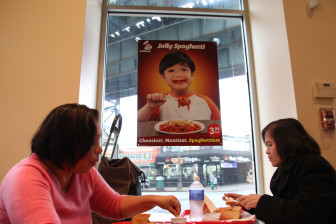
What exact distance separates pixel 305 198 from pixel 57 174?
4.15ft

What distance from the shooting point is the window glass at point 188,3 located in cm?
311

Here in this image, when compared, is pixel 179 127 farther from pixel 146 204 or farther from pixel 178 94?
pixel 146 204

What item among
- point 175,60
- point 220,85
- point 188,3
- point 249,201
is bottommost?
point 249,201

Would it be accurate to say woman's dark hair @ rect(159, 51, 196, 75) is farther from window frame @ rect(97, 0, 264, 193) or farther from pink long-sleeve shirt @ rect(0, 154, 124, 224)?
pink long-sleeve shirt @ rect(0, 154, 124, 224)

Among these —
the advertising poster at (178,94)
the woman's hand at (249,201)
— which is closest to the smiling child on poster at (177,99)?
the advertising poster at (178,94)

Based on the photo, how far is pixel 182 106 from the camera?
2.83 metres

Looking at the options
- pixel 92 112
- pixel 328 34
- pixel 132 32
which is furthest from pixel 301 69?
pixel 92 112

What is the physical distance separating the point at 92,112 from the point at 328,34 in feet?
8.10

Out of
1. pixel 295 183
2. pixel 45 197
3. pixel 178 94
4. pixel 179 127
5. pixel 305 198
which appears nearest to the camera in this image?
pixel 45 197

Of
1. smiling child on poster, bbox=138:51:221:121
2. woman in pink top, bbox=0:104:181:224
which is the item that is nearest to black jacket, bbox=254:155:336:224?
woman in pink top, bbox=0:104:181:224

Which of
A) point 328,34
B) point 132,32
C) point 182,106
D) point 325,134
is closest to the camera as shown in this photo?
point 325,134

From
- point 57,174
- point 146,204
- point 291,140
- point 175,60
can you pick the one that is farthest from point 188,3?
point 57,174

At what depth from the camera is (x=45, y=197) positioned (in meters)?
0.96

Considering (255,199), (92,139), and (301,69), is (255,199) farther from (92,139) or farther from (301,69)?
(301,69)
